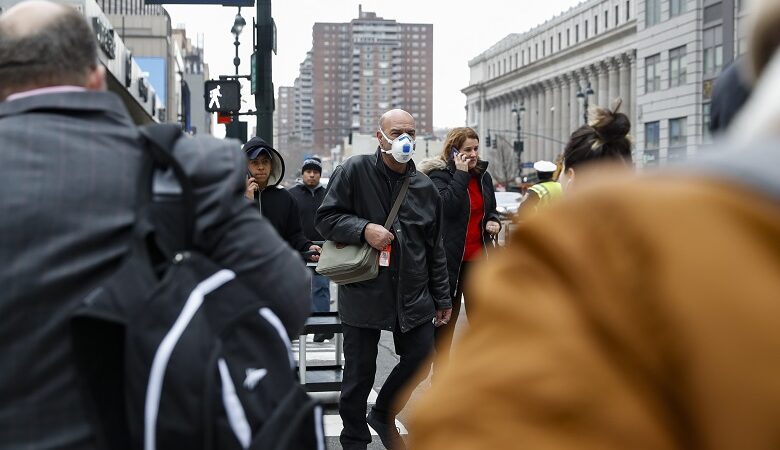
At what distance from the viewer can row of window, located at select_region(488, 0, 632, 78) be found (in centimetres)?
10744

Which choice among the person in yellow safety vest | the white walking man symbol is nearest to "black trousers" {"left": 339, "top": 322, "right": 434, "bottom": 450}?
the person in yellow safety vest

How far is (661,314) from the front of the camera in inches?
33.9

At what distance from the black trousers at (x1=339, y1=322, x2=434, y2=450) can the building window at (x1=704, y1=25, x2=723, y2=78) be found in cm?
5721

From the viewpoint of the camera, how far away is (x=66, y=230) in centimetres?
216

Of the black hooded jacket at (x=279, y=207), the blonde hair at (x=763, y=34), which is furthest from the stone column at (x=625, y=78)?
the blonde hair at (x=763, y=34)

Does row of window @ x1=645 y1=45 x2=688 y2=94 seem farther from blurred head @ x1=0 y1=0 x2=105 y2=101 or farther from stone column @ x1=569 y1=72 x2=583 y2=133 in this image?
blurred head @ x1=0 y1=0 x2=105 y2=101

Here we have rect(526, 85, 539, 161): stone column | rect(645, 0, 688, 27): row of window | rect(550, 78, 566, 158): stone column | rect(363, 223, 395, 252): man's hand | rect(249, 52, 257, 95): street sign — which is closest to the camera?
rect(363, 223, 395, 252): man's hand

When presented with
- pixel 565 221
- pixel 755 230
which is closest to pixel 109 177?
pixel 565 221

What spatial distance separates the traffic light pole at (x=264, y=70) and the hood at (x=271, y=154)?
5.33 metres

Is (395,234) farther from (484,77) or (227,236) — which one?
(484,77)

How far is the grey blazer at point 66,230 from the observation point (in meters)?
2.09

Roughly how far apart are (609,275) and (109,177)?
1564mm

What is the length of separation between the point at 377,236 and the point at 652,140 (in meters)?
65.5

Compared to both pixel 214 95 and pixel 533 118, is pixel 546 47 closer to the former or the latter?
pixel 533 118
